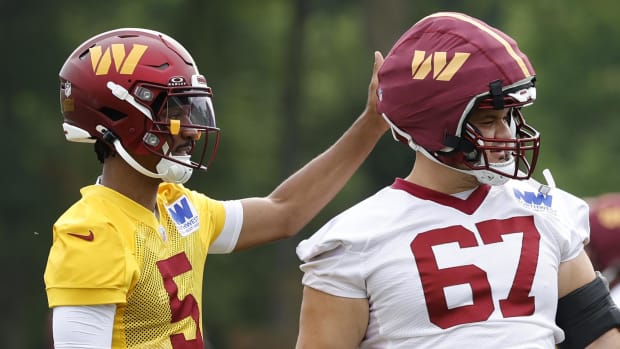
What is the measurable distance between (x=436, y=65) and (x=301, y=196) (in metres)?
1.06

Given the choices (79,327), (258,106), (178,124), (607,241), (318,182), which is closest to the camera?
(79,327)

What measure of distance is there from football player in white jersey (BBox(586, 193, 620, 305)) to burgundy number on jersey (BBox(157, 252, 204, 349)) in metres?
2.18

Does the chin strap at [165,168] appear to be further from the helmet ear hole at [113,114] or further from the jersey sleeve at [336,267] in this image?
the jersey sleeve at [336,267]

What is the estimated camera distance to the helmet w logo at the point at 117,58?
440cm

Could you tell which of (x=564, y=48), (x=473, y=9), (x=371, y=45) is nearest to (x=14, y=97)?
(x=371, y=45)

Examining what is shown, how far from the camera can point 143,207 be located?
4.35m

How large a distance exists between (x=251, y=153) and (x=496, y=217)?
18.6 m

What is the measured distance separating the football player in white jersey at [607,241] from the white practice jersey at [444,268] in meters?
1.89

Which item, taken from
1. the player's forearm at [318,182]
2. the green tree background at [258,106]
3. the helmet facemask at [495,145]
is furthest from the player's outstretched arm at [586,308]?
the green tree background at [258,106]

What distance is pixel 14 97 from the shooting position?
71.0ft

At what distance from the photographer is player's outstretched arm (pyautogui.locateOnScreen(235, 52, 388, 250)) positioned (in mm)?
4719

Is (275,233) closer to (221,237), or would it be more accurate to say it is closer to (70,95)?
Result: (221,237)

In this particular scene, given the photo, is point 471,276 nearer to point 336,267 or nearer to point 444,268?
point 444,268

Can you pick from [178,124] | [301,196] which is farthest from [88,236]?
[301,196]
